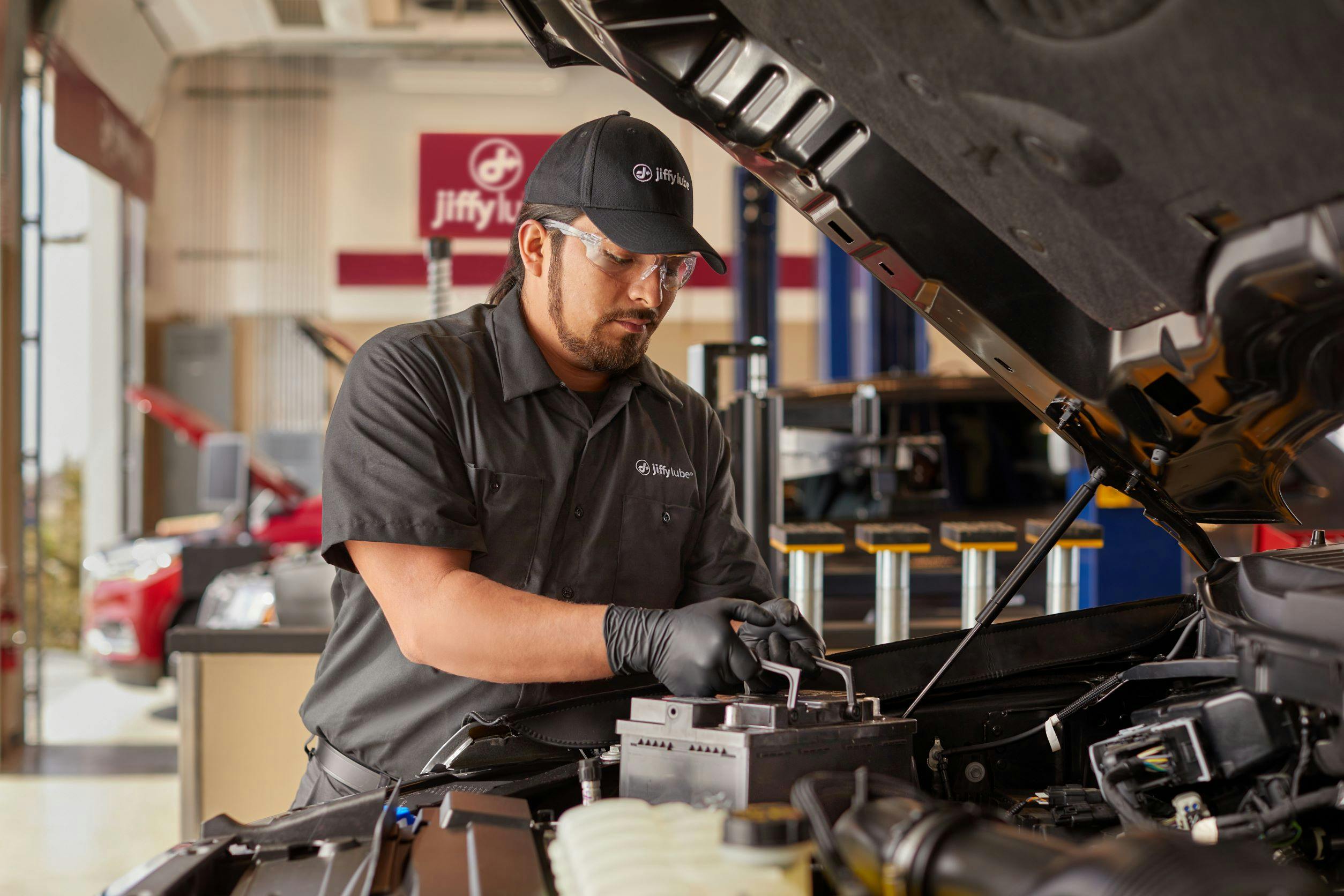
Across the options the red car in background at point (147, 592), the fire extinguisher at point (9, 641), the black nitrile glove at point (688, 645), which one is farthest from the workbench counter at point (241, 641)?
the fire extinguisher at point (9, 641)

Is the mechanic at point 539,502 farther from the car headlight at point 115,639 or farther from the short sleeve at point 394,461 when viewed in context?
the car headlight at point 115,639

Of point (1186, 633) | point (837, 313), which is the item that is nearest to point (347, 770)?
point (1186, 633)

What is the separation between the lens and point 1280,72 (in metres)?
0.67

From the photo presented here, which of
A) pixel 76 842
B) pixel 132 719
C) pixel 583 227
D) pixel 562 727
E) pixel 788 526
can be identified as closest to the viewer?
pixel 562 727

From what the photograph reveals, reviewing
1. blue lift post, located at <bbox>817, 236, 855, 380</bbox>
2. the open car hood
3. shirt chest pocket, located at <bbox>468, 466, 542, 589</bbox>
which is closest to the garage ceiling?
blue lift post, located at <bbox>817, 236, 855, 380</bbox>

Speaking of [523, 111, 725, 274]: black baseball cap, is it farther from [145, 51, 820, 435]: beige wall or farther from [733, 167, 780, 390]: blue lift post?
[145, 51, 820, 435]: beige wall

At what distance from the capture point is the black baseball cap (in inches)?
56.5

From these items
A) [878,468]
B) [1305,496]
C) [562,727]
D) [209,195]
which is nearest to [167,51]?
[209,195]

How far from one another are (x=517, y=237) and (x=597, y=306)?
7.9 inches

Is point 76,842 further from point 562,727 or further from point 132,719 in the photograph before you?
point 562,727

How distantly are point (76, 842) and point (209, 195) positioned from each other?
7.22m

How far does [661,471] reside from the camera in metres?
1.58

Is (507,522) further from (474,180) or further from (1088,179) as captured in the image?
(474,180)

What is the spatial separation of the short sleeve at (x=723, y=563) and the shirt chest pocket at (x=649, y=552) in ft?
0.13
